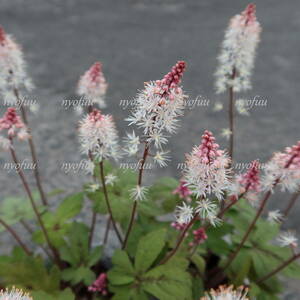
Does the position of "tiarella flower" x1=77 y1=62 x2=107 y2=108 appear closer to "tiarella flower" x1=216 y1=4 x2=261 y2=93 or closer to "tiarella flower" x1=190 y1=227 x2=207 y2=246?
"tiarella flower" x1=216 y1=4 x2=261 y2=93

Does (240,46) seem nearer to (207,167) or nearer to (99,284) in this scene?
(207,167)

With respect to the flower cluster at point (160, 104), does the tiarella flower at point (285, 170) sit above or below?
below

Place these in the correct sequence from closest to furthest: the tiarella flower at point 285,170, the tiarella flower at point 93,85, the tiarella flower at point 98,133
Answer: the tiarella flower at point 285,170, the tiarella flower at point 98,133, the tiarella flower at point 93,85

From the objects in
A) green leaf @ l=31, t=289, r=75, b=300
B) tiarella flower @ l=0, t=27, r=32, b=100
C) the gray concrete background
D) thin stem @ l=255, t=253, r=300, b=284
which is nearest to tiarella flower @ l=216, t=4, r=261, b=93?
thin stem @ l=255, t=253, r=300, b=284

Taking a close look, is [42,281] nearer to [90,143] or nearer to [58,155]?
[90,143]

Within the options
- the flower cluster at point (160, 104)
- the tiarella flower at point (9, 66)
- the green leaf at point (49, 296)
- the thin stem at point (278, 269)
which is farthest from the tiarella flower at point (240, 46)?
the green leaf at point (49, 296)

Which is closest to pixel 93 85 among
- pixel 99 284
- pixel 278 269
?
pixel 99 284

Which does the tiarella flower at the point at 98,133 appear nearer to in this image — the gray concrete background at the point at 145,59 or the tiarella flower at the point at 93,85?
the tiarella flower at the point at 93,85
